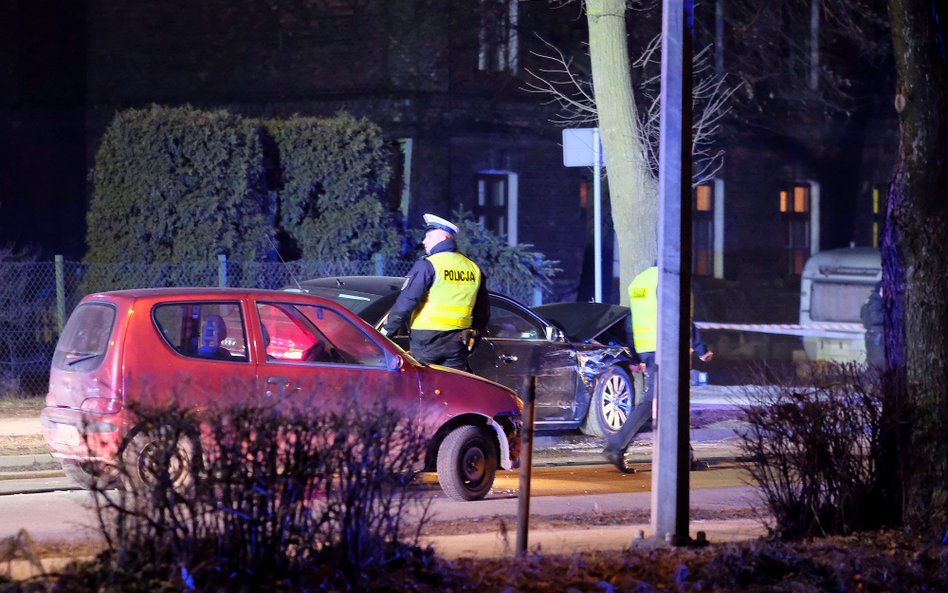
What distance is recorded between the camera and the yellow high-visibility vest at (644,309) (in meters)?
11.4

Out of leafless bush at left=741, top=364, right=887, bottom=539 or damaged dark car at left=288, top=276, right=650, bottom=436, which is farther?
damaged dark car at left=288, top=276, right=650, bottom=436

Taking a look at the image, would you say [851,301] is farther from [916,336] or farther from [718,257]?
[916,336]

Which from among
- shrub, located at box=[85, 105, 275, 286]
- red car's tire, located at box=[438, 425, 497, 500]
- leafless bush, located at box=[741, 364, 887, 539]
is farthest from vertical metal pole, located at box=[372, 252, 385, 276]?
leafless bush, located at box=[741, 364, 887, 539]

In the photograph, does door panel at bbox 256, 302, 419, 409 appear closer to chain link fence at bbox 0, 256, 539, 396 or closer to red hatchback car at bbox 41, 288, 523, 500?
red hatchback car at bbox 41, 288, 523, 500

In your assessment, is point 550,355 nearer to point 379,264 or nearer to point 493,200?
point 379,264

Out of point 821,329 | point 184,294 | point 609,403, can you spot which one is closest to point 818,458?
point 184,294

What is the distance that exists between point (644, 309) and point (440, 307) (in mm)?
1887

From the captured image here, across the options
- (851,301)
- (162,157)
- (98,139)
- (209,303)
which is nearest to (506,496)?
(209,303)

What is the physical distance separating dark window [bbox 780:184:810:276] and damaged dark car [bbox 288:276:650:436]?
16.4m

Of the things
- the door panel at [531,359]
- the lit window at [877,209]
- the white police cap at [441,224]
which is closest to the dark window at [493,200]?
the lit window at [877,209]

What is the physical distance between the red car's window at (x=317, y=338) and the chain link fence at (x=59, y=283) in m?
6.77

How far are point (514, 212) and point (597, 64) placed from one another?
9.41 m

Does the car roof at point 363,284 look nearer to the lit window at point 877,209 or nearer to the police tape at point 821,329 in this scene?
the police tape at point 821,329

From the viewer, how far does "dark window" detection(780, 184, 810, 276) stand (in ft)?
95.5
